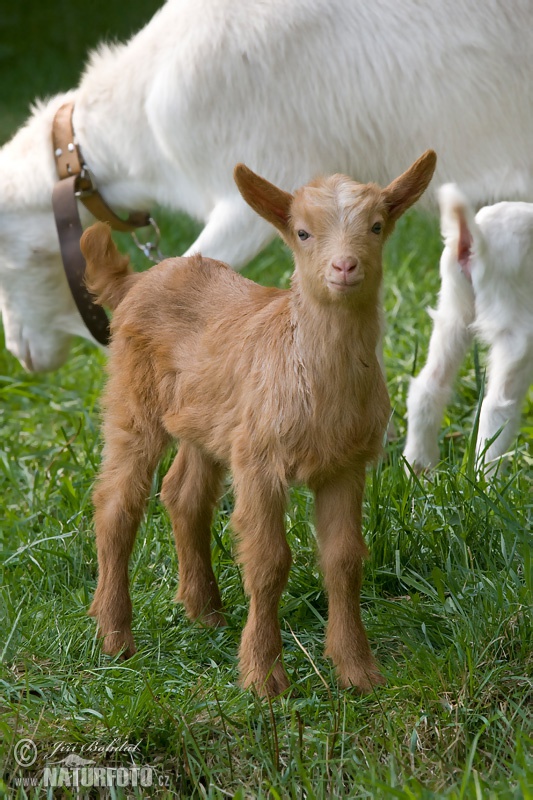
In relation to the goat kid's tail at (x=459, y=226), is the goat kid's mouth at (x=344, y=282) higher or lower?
higher

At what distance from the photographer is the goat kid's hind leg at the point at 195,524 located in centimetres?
305

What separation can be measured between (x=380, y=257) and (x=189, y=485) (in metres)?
0.97

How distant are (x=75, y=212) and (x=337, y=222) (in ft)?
→ 6.51

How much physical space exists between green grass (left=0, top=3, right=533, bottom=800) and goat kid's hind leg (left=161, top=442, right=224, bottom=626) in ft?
0.25

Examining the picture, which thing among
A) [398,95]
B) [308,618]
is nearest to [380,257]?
[308,618]

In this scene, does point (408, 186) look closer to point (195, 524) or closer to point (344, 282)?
point (344, 282)

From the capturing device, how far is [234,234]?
3.86 meters

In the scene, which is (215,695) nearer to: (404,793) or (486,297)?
(404,793)

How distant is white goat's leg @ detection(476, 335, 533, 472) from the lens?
3709 mm

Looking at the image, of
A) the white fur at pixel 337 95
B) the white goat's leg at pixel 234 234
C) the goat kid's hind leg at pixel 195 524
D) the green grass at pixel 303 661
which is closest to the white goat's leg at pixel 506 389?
the green grass at pixel 303 661

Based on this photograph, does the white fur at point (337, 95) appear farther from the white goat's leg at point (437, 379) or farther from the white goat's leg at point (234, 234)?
the white goat's leg at point (437, 379)

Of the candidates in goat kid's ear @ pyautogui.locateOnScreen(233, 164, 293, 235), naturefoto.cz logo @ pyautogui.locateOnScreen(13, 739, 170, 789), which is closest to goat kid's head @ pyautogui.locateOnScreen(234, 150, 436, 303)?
goat kid's ear @ pyautogui.locateOnScreen(233, 164, 293, 235)

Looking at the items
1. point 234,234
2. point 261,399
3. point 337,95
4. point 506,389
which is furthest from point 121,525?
point 337,95

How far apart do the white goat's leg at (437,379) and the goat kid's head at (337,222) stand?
1.44 metres
